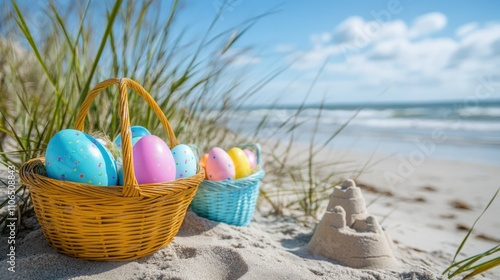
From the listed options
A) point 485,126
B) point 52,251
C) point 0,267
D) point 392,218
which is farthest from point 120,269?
point 485,126

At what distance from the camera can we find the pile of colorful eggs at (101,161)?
1.53 metres

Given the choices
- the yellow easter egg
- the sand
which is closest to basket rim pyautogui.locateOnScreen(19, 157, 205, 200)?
the sand

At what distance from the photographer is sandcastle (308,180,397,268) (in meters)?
1.85

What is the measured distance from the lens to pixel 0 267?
4.85 ft

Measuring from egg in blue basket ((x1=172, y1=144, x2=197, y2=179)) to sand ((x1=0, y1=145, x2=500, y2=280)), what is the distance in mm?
357

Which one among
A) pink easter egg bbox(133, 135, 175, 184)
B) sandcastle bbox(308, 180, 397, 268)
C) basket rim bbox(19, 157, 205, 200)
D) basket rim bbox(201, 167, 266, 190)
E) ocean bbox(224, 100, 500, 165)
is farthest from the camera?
ocean bbox(224, 100, 500, 165)

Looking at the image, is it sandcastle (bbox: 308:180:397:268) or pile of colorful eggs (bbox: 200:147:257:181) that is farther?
pile of colorful eggs (bbox: 200:147:257:181)

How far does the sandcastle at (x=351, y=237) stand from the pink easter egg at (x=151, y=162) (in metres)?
0.89

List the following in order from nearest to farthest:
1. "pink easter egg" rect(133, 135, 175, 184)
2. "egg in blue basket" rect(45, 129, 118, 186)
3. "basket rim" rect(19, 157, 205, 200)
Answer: "basket rim" rect(19, 157, 205, 200), "egg in blue basket" rect(45, 129, 118, 186), "pink easter egg" rect(133, 135, 175, 184)

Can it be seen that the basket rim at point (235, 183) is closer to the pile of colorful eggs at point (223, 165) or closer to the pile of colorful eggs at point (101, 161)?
the pile of colorful eggs at point (223, 165)

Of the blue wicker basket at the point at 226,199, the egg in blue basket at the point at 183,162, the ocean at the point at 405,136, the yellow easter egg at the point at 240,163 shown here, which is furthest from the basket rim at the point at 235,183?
the ocean at the point at 405,136

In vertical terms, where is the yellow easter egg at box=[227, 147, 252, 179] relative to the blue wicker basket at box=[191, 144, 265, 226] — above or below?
above

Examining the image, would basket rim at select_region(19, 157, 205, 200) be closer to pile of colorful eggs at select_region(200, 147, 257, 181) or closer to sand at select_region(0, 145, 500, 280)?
sand at select_region(0, 145, 500, 280)

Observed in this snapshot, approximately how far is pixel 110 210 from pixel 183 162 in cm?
50
